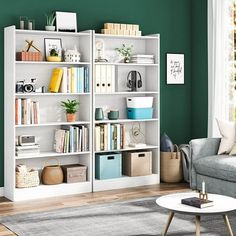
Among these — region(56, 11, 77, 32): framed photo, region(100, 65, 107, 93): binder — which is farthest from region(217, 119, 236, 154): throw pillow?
region(56, 11, 77, 32): framed photo

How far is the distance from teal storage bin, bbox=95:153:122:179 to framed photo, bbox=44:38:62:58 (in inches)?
50.6

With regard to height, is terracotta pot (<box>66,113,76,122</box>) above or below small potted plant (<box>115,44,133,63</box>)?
below

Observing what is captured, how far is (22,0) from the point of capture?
5.93 metres

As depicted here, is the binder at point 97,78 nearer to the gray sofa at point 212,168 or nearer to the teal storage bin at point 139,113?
the teal storage bin at point 139,113

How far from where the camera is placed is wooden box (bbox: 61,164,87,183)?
601 centimetres

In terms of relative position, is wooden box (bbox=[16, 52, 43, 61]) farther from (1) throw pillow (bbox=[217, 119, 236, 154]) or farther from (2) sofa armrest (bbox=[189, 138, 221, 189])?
(1) throw pillow (bbox=[217, 119, 236, 154])

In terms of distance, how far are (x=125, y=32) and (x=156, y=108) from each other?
39.4 inches

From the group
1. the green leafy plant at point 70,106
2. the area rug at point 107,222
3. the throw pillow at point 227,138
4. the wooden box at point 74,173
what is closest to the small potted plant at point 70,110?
the green leafy plant at point 70,106

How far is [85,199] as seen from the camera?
5730 mm

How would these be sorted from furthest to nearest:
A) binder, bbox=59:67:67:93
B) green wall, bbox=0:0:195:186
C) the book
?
green wall, bbox=0:0:195:186 → binder, bbox=59:67:67:93 → the book

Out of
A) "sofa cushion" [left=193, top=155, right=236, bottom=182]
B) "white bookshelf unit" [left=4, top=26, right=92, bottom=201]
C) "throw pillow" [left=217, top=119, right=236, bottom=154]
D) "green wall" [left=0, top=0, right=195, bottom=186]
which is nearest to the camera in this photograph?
"sofa cushion" [left=193, top=155, right=236, bottom=182]

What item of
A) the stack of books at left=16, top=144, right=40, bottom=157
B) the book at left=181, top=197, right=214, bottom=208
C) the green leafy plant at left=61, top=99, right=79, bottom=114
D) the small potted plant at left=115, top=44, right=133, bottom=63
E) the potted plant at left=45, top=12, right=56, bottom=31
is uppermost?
the potted plant at left=45, top=12, right=56, bottom=31

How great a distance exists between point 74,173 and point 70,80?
105 centimetres

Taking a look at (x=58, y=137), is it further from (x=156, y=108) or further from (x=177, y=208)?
(x=177, y=208)
